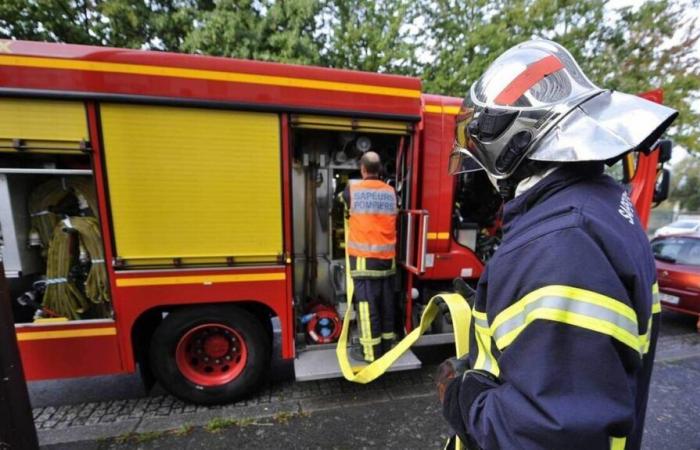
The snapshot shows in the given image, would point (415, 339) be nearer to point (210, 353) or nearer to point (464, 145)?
point (464, 145)

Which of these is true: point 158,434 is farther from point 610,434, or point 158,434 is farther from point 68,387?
point 610,434

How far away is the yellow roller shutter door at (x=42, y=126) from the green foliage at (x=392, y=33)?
5.26 meters

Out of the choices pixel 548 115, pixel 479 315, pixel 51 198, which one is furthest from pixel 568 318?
pixel 51 198

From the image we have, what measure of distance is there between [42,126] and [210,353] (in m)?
2.18

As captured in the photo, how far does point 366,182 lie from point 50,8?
26.2 feet

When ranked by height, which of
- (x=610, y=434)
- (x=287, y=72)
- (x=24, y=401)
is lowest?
(x=24, y=401)

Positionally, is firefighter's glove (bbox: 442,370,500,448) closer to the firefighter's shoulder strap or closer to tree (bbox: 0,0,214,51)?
the firefighter's shoulder strap

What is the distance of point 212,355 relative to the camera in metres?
3.12

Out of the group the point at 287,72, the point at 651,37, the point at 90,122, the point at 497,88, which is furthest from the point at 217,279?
the point at 651,37

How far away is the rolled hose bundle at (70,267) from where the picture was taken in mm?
2773

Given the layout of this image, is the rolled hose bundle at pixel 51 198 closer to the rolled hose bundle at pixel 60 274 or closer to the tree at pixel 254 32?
the rolled hose bundle at pixel 60 274

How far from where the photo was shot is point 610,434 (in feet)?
2.51

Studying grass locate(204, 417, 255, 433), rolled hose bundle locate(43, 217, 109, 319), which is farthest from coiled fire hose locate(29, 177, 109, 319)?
grass locate(204, 417, 255, 433)

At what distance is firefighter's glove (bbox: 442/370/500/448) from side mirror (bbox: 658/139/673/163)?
4.31 meters
